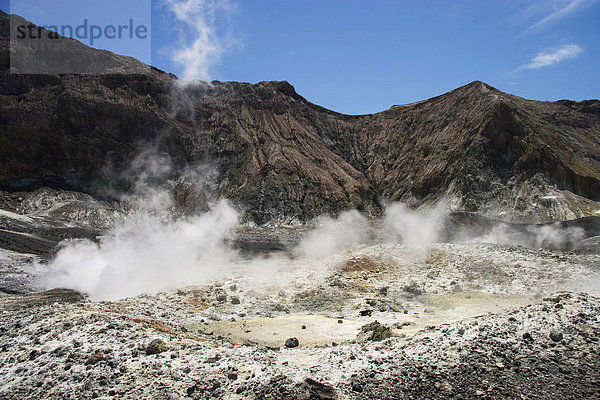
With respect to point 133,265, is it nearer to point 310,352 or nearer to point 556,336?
point 310,352

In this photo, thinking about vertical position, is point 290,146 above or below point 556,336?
above

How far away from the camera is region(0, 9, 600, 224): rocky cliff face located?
137 feet

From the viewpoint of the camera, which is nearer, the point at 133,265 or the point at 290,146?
the point at 133,265

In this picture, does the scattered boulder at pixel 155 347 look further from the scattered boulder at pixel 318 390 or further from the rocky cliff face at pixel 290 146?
the rocky cliff face at pixel 290 146

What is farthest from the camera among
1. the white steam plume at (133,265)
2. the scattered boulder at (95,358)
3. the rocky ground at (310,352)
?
the white steam plume at (133,265)

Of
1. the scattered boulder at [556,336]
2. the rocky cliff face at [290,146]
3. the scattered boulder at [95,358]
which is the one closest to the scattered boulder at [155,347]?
the scattered boulder at [95,358]

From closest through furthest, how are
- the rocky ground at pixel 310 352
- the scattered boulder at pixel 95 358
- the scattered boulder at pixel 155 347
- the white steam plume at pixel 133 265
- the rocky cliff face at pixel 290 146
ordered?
the rocky ground at pixel 310 352, the scattered boulder at pixel 95 358, the scattered boulder at pixel 155 347, the white steam plume at pixel 133 265, the rocky cliff face at pixel 290 146

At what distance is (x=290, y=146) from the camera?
51250mm

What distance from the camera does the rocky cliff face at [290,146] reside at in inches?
1646

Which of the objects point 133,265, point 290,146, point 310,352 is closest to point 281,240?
point 133,265

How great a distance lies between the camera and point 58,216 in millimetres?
38062

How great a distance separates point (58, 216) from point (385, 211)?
106ft

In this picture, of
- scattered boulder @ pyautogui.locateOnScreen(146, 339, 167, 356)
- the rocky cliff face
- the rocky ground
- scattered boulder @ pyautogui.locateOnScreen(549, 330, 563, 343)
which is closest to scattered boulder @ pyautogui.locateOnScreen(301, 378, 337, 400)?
the rocky ground

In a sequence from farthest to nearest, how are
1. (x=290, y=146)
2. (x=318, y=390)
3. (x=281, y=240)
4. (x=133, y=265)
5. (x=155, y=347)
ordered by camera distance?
(x=290, y=146), (x=281, y=240), (x=133, y=265), (x=155, y=347), (x=318, y=390)
